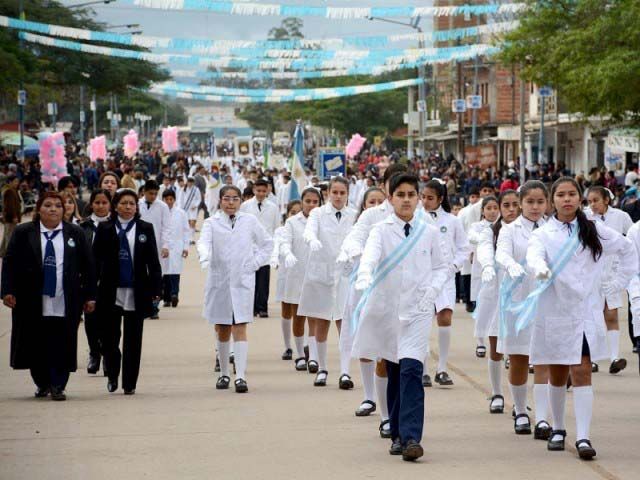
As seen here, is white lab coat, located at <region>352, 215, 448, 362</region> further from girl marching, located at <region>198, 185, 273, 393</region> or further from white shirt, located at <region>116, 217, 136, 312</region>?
white shirt, located at <region>116, 217, 136, 312</region>

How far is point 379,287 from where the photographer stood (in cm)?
909

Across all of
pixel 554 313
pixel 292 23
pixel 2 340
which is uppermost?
pixel 292 23

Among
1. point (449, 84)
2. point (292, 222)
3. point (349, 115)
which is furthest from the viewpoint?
point (349, 115)

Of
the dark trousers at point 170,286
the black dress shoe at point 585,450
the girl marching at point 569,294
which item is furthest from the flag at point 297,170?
the black dress shoe at point 585,450

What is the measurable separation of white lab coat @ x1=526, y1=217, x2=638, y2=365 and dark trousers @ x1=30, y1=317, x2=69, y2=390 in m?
4.55

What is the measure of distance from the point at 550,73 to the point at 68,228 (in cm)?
1980

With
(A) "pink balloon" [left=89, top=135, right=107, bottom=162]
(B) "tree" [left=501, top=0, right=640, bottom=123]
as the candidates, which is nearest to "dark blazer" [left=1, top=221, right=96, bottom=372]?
(B) "tree" [left=501, top=0, right=640, bottom=123]

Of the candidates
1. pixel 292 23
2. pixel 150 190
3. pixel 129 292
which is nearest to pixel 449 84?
pixel 150 190

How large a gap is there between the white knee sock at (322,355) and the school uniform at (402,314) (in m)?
3.44

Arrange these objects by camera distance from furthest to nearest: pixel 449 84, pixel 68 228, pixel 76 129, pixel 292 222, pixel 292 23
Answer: pixel 292 23
pixel 76 129
pixel 449 84
pixel 292 222
pixel 68 228

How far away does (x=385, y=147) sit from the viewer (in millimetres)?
97875

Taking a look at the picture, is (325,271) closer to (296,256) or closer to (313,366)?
(313,366)

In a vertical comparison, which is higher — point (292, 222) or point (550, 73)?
point (550, 73)

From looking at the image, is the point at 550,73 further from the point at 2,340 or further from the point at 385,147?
the point at 385,147
